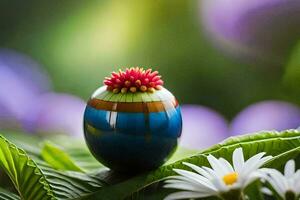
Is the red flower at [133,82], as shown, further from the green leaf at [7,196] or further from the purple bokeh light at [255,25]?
the purple bokeh light at [255,25]

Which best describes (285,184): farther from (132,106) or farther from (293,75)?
(293,75)

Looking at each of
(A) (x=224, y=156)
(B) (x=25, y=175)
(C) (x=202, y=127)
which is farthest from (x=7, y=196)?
(C) (x=202, y=127)

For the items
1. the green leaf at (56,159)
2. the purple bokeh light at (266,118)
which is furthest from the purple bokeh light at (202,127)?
the green leaf at (56,159)

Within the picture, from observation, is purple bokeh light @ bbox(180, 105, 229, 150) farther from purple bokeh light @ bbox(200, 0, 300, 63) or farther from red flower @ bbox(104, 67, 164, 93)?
red flower @ bbox(104, 67, 164, 93)

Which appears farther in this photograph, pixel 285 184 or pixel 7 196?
pixel 7 196

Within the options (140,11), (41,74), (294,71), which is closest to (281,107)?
(294,71)

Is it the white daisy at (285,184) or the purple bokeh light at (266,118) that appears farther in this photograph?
the purple bokeh light at (266,118)
